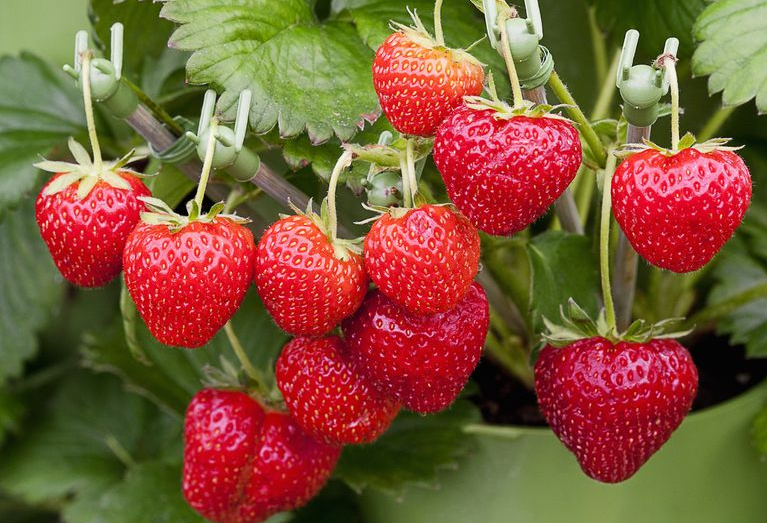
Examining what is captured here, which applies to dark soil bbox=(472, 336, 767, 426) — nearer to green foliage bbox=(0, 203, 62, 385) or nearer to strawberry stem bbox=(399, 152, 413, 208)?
strawberry stem bbox=(399, 152, 413, 208)

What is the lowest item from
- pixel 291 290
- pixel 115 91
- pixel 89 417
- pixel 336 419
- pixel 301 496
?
A: pixel 89 417

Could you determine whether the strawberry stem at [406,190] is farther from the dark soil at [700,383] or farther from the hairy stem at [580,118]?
the dark soil at [700,383]

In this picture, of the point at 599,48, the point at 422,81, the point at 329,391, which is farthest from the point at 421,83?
the point at 599,48

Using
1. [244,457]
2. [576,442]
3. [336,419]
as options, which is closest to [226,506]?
[244,457]

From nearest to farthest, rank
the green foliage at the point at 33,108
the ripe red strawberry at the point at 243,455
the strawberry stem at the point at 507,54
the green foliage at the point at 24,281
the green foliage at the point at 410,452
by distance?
the strawberry stem at the point at 507,54 < the ripe red strawberry at the point at 243,455 < the green foliage at the point at 410,452 < the green foliage at the point at 33,108 < the green foliage at the point at 24,281

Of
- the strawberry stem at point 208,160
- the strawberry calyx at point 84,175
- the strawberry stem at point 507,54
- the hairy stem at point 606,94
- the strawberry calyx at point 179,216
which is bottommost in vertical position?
the hairy stem at point 606,94

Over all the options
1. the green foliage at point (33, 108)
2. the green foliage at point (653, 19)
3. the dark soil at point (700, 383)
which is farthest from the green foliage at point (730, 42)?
the green foliage at point (33, 108)

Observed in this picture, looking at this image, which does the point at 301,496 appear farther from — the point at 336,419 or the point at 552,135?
the point at 552,135

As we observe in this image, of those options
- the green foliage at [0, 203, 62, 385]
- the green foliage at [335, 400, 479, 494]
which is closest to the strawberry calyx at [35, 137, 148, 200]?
the green foliage at [335, 400, 479, 494]
